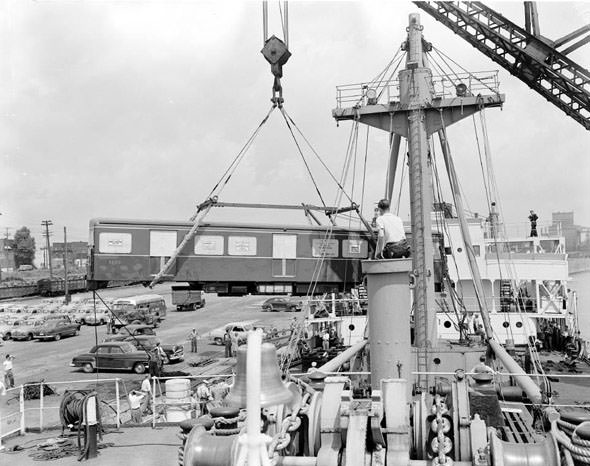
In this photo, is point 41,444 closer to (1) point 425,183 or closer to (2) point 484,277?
(1) point 425,183

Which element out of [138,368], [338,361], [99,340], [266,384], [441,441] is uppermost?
[266,384]

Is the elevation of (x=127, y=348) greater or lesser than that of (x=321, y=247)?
lesser

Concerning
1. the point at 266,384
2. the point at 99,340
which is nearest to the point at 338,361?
the point at 266,384

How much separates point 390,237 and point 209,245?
10.7 feet

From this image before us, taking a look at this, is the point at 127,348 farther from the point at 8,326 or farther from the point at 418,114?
the point at 8,326

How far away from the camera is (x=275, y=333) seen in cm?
3153

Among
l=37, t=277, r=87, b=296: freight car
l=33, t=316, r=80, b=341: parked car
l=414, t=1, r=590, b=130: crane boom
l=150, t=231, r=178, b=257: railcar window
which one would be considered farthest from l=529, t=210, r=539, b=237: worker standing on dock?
l=37, t=277, r=87, b=296: freight car

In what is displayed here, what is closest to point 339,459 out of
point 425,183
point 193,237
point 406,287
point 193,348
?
point 406,287

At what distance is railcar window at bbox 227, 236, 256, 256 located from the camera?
9.16 m

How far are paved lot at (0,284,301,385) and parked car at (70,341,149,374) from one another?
1.27 ft

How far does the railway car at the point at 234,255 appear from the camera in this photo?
8.74 m

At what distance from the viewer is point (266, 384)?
345 cm

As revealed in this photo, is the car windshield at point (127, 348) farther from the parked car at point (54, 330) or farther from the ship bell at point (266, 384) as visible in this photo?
the ship bell at point (266, 384)

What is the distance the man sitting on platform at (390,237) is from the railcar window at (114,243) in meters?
4.11
